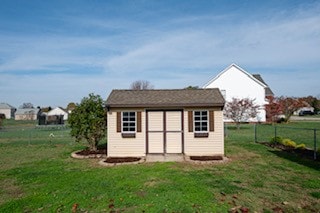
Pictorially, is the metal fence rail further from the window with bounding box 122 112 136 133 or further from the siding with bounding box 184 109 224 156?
the window with bounding box 122 112 136 133

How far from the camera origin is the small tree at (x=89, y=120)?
12.6 m

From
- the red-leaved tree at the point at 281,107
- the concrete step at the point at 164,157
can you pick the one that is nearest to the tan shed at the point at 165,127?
the concrete step at the point at 164,157

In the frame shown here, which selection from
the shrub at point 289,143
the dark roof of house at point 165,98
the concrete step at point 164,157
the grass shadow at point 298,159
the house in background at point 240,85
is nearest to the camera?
the grass shadow at point 298,159

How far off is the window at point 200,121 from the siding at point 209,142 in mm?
346

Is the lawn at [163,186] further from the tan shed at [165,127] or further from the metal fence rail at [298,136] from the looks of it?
the metal fence rail at [298,136]

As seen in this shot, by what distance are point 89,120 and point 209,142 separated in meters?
5.85

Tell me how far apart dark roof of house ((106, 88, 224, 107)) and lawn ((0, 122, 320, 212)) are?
9.12 feet

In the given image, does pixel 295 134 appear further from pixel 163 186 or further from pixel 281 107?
pixel 163 186

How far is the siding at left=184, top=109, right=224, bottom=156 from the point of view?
1155cm

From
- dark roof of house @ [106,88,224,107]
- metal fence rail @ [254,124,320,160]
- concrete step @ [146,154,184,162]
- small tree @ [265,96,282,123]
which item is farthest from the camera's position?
small tree @ [265,96,282,123]

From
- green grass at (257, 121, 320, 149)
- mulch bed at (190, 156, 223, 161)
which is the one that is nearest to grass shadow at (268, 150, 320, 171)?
green grass at (257, 121, 320, 149)

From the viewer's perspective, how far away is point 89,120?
12.6m

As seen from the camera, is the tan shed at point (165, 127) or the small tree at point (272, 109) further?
the small tree at point (272, 109)

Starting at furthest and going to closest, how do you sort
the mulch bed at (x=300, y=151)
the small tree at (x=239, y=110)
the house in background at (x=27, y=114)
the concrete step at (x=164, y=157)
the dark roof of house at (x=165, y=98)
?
the house in background at (x=27, y=114), the small tree at (x=239, y=110), the dark roof of house at (x=165, y=98), the mulch bed at (x=300, y=151), the concrete step at (x=164, y=157)
